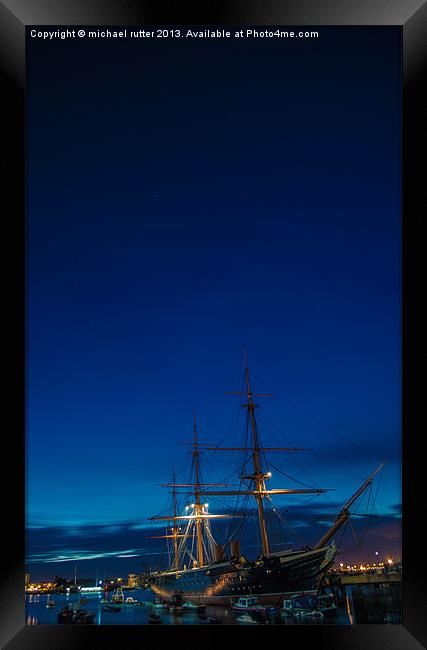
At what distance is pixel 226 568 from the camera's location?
7105mm

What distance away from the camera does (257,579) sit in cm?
669

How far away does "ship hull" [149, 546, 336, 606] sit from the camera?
6.16 m

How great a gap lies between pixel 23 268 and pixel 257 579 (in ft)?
15.6

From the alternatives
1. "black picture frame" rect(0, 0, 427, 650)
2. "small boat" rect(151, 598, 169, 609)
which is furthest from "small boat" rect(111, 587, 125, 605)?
"black picture frame" rect(0, 0, 427, 650)

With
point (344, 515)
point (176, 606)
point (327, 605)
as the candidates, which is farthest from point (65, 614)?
point (344, 515)

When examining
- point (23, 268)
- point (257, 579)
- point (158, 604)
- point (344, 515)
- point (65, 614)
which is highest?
point (23, 268)

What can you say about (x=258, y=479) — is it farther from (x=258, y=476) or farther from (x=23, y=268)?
(x=23, y=268)

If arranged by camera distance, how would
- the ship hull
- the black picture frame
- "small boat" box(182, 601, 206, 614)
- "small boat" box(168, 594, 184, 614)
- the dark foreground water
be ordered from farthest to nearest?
"small boat" box(182, 601, 206, 614) → "small boat" box(168, 594, 184, 614) → the ship hull → the dark foreground water → the black picture frame

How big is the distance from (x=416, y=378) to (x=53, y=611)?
10.6ft

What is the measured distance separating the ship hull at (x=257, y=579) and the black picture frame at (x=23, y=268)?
3.08 meters

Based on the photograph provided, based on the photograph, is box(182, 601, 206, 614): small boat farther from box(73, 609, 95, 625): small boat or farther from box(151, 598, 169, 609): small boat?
box(73, 609, 95, 625): small boat

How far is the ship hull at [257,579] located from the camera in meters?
6.16

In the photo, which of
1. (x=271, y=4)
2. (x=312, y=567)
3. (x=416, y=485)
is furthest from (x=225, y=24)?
(x=312, y=567)

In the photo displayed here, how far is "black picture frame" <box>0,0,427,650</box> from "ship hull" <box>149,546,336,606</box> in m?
3.08
